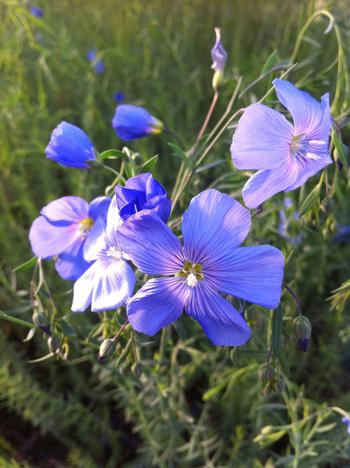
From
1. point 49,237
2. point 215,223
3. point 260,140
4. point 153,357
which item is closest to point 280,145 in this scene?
point 260,140

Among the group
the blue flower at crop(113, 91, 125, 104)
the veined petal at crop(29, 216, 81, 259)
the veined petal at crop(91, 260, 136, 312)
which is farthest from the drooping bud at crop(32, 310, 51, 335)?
the blue flower at crop(113, 91, 125, 104)

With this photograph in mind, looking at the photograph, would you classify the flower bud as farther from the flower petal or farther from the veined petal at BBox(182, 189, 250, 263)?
the veined petal at BBox(182, 189, 250, 263)

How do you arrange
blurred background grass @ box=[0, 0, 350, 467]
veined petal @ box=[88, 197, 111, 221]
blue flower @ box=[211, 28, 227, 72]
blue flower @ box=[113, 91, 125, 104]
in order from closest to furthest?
veined petal @ box=[88, 197, 111, 221], blue flower @ box=[211, 28, 227, 72], blurred background grass @ box=[0, 0, 350, 467], blue flower @ box=[113, 91, 125, 104]

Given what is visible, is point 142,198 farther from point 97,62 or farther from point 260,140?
point 97,62

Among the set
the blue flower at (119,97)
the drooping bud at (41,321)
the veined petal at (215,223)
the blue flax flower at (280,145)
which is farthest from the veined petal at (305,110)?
the blue flower at (119,97)

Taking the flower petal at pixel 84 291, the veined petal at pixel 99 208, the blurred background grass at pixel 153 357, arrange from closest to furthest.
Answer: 1. the flower petal at pixel 84 291
2. the veined petal at pixel 99 208
3. the blurred background grass at pixel 153 357

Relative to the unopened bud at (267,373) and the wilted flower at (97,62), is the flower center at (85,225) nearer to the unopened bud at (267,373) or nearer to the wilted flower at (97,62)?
the unopened bud at (267,373)
